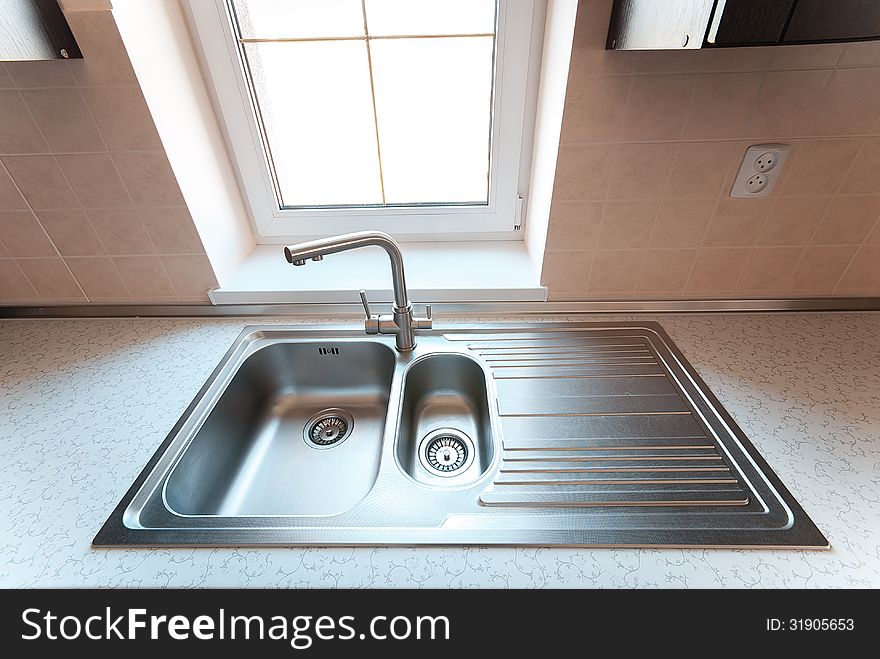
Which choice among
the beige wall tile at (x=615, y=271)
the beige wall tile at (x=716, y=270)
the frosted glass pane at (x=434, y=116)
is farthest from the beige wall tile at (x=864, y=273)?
the frosted glass pane at (x=434, y=116)

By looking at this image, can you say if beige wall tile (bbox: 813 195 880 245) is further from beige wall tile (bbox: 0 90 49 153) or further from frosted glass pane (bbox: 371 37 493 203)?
beige wall tile (bbox: 0 90 49 153)

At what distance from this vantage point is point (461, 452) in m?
0.87

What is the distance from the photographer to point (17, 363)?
2.98 ft

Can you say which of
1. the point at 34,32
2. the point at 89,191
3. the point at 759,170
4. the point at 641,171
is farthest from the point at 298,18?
the point at 759,170

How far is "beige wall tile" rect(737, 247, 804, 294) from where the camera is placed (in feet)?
A: 2.92

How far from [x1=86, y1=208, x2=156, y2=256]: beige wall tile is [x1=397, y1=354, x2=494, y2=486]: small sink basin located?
684 millimetres

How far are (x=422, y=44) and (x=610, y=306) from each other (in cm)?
75

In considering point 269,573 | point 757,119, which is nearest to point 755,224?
point 757,119

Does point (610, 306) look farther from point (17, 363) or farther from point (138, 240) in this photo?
point (17, 363)

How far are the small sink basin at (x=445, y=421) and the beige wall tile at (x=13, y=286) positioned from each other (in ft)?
3.24

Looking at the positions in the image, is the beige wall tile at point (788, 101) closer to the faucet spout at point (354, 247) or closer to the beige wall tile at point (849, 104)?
the beige wall tile at point (849, 104)

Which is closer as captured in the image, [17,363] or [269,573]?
[269,573]

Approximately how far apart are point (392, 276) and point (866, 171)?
3.11 feet

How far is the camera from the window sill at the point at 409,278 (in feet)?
3.26
